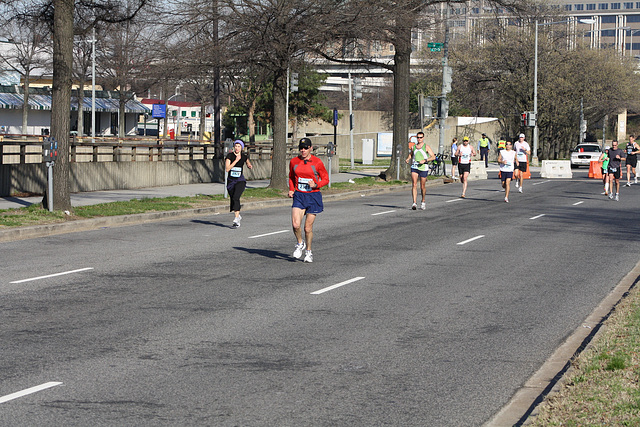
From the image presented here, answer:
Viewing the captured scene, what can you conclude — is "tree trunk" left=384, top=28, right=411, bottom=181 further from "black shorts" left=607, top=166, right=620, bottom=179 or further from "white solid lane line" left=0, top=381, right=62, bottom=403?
"white solid lane line" left=0, top=381, right=62, bottom=403

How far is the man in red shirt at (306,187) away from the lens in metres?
12.9

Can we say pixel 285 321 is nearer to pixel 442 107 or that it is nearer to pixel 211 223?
pixel 211 223

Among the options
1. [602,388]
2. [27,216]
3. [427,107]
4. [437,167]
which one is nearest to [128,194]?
[27,216]

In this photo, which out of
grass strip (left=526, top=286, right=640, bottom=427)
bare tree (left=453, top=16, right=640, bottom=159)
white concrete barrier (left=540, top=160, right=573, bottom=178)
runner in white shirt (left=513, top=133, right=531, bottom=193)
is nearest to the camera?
grass strip (left=526, top=286, right=640, bottom=427)

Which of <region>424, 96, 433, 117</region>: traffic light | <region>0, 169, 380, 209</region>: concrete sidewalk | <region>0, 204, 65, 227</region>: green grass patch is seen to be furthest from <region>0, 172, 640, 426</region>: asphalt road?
<region>424, 96, 433, 117</region>: traffic light

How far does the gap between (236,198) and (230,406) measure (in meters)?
12.8

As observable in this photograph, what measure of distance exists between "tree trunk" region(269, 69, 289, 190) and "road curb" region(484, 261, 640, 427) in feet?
60.4

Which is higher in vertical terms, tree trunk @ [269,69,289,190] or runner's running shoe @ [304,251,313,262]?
tree trunk @ [269,69,289,190]

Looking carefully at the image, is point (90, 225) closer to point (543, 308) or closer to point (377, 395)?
point (543, 308)

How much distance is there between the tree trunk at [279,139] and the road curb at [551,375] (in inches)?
724

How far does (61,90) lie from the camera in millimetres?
18938

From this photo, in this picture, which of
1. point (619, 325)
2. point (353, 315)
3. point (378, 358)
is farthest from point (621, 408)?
point (353, 315)

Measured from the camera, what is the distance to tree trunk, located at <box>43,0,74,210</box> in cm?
1869

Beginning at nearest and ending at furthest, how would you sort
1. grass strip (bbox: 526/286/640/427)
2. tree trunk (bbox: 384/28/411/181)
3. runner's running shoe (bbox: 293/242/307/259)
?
1. grass strip (bbox: 526/286/640/427)
2. runner's running shoe (bbox: 293/242/307/259)
3. tree trunk (bbox: 384/28/411/181)
